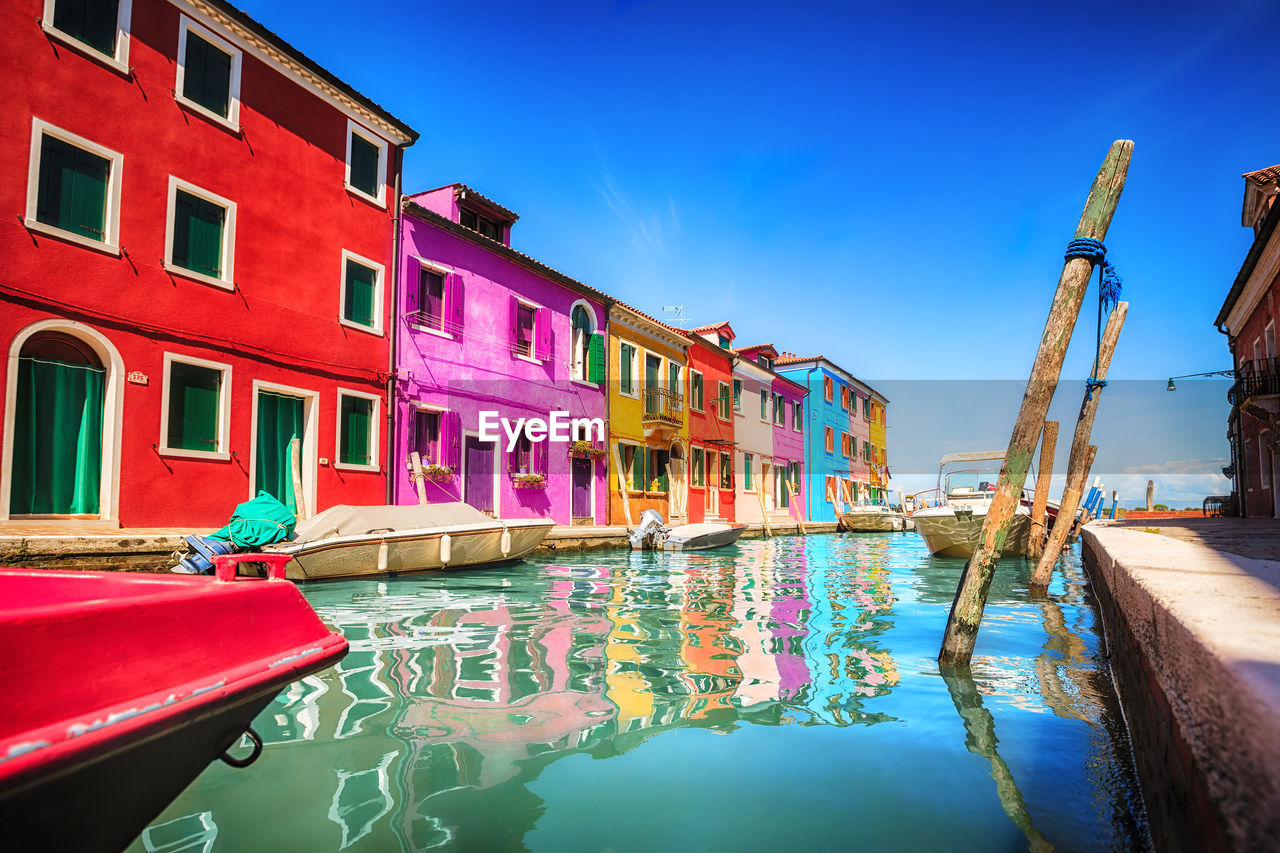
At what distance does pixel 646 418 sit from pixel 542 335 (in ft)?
16.0

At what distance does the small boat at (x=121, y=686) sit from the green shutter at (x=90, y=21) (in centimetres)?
1093

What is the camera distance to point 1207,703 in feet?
4.85

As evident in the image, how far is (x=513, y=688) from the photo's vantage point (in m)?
4.44

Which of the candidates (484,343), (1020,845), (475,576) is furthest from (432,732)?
(484,343)

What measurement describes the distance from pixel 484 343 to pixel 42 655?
1544 cm

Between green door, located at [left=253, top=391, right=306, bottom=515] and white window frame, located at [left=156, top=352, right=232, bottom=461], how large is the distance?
565 millimetres

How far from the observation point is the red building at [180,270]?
31.2 ft

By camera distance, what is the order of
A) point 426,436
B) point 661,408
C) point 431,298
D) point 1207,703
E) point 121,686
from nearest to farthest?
point 1207,703, point 121,686, point 426,436, point 431,298, point 661,408

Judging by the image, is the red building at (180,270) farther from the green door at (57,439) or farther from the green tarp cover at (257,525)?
the green tarp cover at (257,525)

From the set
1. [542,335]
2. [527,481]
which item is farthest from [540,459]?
[542,335]

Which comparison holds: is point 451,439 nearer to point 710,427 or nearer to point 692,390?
point 692,390

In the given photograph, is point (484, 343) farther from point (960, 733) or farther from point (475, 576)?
point (960, 733)

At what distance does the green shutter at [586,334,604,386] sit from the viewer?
20391mm

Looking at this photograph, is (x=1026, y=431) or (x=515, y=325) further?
(x=515, y=325)
